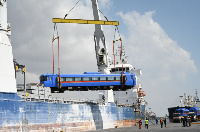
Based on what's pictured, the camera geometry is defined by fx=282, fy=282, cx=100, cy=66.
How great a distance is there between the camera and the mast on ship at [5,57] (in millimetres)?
34094

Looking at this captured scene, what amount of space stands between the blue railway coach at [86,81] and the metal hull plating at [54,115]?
10.1 ft

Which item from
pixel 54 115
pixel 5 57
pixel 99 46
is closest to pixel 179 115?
pixel 99 46

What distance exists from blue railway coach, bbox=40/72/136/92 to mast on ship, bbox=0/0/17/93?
8219mm

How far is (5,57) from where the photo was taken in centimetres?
3509

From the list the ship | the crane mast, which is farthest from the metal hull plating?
the crane mast

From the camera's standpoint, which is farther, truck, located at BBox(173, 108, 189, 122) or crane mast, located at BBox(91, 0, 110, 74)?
truck, located at BBox(173, 108, 189, 122)

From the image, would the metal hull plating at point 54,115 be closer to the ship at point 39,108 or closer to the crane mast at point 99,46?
the ship at point 39,108

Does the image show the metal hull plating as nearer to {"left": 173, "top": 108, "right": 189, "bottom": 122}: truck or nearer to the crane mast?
the crane mast

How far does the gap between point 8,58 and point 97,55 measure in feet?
73.4

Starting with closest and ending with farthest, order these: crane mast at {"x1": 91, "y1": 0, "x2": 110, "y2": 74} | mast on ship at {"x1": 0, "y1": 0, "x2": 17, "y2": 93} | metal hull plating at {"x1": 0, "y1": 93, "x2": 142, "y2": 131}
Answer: metal hull plating at {"x1": 0, "y1": 93, "x2": 142, "y2": 131} → mast on ship at {"x1": 0, "y1": 0, "x2": 17, "y2": 93} → crane mast at {"x1": 91, "y1": 0, "x2": 110, "y2": 74}

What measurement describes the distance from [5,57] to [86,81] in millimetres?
15443

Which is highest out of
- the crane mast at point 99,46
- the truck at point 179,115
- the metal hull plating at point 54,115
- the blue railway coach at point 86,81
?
the crane mast at point 99,46

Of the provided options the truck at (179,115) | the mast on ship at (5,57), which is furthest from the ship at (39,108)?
the truck at (179,115)

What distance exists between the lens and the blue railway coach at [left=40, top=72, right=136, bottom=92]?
4344cm
